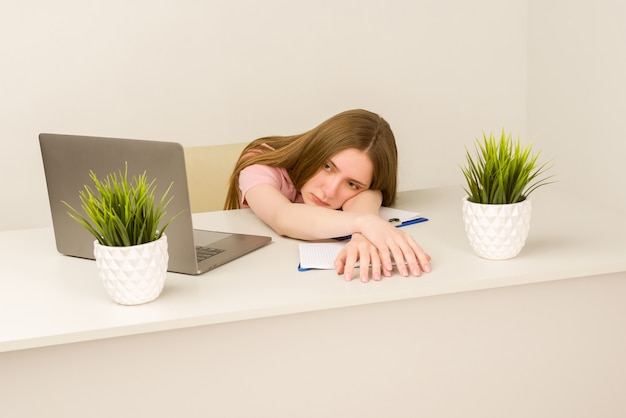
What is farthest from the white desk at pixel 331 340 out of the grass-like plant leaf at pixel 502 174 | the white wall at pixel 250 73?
the white wall at pixel 250 73

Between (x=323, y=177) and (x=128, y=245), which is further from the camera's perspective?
(x=323, y=177)

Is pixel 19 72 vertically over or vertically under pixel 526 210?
over

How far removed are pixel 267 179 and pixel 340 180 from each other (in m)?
0.21

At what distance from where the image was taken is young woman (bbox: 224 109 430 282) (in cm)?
Result: 178

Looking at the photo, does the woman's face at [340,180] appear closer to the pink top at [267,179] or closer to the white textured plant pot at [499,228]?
the pink top at [267,179]

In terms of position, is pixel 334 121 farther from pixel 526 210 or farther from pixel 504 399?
pixel 504 399

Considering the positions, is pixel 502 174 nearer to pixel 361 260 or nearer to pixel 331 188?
pixel 361 260

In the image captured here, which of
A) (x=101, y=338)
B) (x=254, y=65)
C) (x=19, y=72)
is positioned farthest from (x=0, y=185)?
(x=101, y=338)

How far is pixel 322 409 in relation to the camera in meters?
1.47

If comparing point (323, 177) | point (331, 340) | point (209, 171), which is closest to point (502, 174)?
point (331, 340)

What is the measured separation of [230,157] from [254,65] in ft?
3.26

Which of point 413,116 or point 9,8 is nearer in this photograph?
point 9,8

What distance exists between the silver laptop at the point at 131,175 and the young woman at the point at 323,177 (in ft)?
0.41

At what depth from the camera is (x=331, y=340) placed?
1452 millimetres
